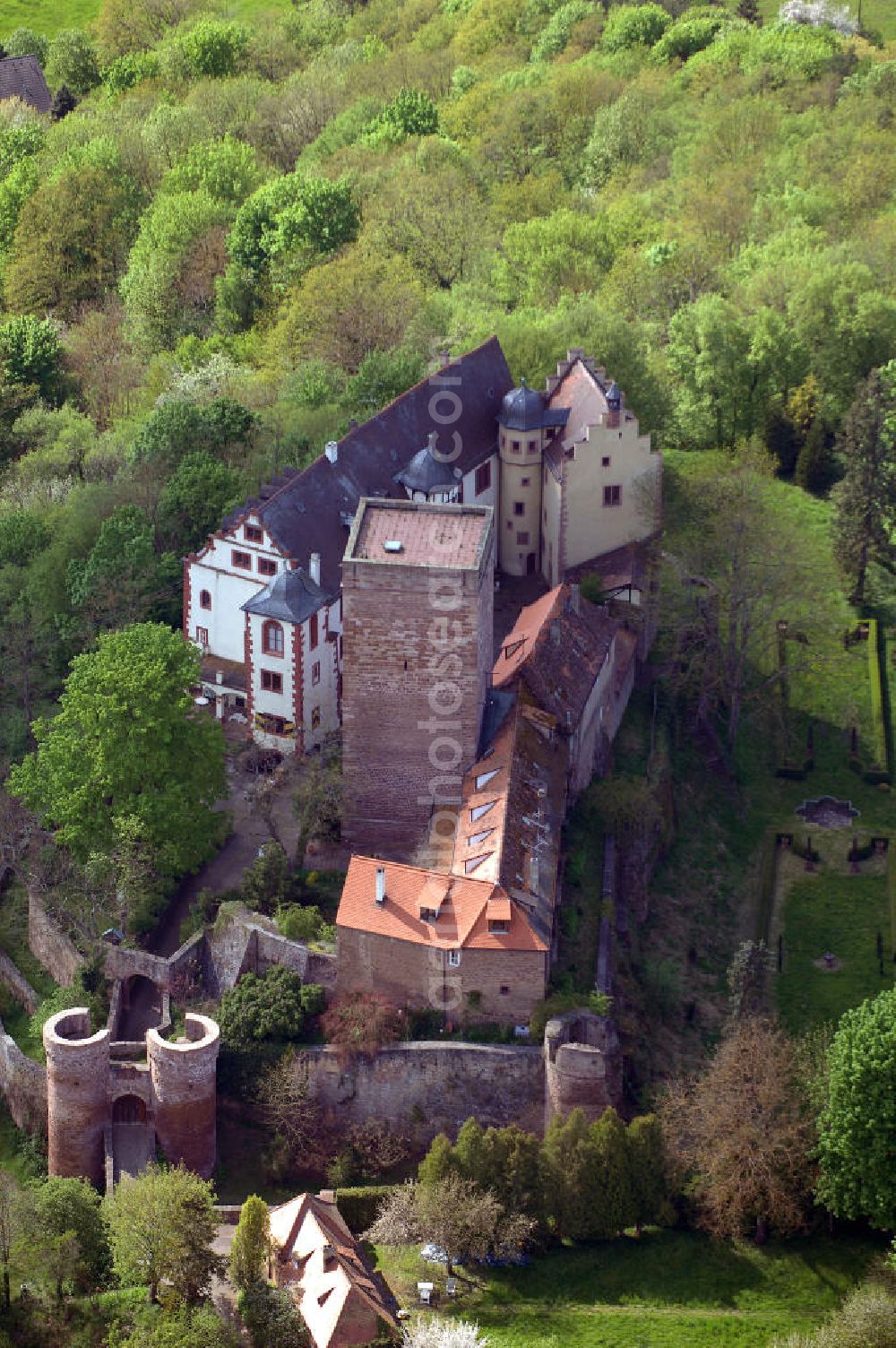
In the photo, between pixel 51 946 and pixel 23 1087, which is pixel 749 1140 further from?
pixel 51 946

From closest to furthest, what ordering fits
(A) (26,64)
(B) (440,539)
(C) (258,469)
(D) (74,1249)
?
(D) (74,1249) → (B) (440,539) → (C) (258,469) → (A) (26,64)

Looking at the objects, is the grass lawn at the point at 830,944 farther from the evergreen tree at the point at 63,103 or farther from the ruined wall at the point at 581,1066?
the evergreen tree at the point at 63,103

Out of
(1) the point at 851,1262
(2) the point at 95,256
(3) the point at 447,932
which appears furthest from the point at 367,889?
(2) the point at 95,256

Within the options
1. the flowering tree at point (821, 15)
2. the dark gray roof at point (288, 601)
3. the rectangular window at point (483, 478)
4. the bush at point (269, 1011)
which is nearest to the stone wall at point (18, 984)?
the bush at point (269, 1011)

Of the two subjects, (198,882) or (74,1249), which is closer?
(74,1249)

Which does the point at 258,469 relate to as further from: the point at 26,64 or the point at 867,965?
the point at 26,64

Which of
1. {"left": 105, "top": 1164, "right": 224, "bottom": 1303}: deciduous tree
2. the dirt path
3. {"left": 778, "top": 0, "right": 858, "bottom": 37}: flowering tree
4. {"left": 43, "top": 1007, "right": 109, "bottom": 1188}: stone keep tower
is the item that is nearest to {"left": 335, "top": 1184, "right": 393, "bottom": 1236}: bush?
{"left": 105, "top": 1164, "right": 224, "bottom": 1303}: deciduous tree

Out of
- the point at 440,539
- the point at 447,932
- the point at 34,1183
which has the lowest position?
the point at 34,1183

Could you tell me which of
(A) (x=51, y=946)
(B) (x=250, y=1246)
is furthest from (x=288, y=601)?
(B) (x=250, y=1246)
